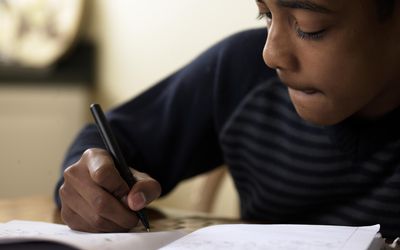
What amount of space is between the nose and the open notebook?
0.21 meters

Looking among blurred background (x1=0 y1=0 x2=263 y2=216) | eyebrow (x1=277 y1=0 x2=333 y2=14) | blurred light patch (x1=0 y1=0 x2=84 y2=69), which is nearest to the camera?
eyebrow (x1=277 y1=0 x2=333 y2=14)

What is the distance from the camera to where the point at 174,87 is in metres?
1.22

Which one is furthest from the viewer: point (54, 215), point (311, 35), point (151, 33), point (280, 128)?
point (151, 33)

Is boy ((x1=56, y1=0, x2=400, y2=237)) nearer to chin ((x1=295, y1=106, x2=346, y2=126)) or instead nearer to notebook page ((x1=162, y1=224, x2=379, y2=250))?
chin ((x1=295, y1=106, x2=346, y2=126))

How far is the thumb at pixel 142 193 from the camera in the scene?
83cm

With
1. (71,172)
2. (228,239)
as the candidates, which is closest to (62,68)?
(71,172)

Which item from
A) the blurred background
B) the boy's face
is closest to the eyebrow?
the boy's face

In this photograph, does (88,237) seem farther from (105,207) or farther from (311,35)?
(311,35)

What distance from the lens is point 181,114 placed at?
1227 millimetres

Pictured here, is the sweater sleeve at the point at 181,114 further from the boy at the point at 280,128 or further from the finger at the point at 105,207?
the finger at the point at 105,207

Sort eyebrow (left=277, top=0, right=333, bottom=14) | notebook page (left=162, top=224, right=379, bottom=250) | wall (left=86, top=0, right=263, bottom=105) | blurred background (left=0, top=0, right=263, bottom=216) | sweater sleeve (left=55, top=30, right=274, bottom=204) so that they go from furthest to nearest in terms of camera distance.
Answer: blurred background (left=0, top=0, right=263, bottom=216) → wall (left=86, top=0, right=263, bottom=105) → sweater sleeve (left=55, top=30, right=274, bottom=204) → eyebrow (left=277, top=0, right=333, bottom=14) → notebook page (left=162, top=224, right=379, bottom=250)

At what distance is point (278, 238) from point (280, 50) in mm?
247

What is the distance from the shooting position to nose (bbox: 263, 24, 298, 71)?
83 cm

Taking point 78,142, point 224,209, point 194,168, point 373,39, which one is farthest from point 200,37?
point 373,39
